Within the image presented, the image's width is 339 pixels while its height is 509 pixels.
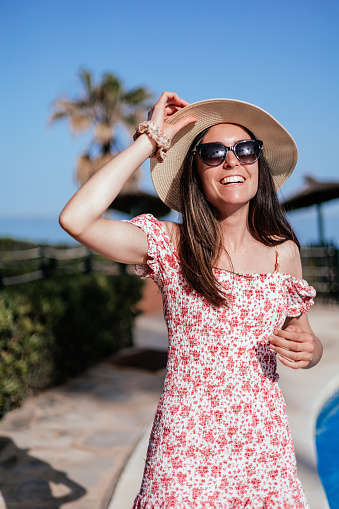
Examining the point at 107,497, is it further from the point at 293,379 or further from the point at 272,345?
the point at 293,379

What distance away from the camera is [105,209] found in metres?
1.67

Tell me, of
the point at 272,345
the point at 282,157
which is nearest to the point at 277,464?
the point at 272,345

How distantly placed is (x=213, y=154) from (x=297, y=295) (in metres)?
0.59

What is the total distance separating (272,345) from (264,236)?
1.62ft

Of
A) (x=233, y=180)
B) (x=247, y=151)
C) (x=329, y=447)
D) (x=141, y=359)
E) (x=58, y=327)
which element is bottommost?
(x=329, y=447)

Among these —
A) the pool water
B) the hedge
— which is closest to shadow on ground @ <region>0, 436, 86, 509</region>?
the hedge

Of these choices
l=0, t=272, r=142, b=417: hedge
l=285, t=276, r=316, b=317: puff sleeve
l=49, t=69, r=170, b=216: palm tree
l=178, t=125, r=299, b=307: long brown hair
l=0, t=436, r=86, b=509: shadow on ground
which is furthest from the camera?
l=49, t=69, r=170, b=216: palm tree

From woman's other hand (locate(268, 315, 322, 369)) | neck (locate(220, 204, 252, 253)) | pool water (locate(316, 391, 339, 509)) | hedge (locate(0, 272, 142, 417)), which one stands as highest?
neck (locate(220, 204, 252, 253))

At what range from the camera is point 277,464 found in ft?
5.51

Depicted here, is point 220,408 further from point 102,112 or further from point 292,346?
point 102,112

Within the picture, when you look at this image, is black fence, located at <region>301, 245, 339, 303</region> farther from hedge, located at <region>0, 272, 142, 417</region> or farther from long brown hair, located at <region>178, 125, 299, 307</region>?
long brown hair, located at <region>178, 125, 299, 307</region>

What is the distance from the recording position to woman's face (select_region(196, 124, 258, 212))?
1.86 m

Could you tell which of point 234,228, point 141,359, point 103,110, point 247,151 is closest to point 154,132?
point 247,151

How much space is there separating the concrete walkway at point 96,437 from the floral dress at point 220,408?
1.65 metres
